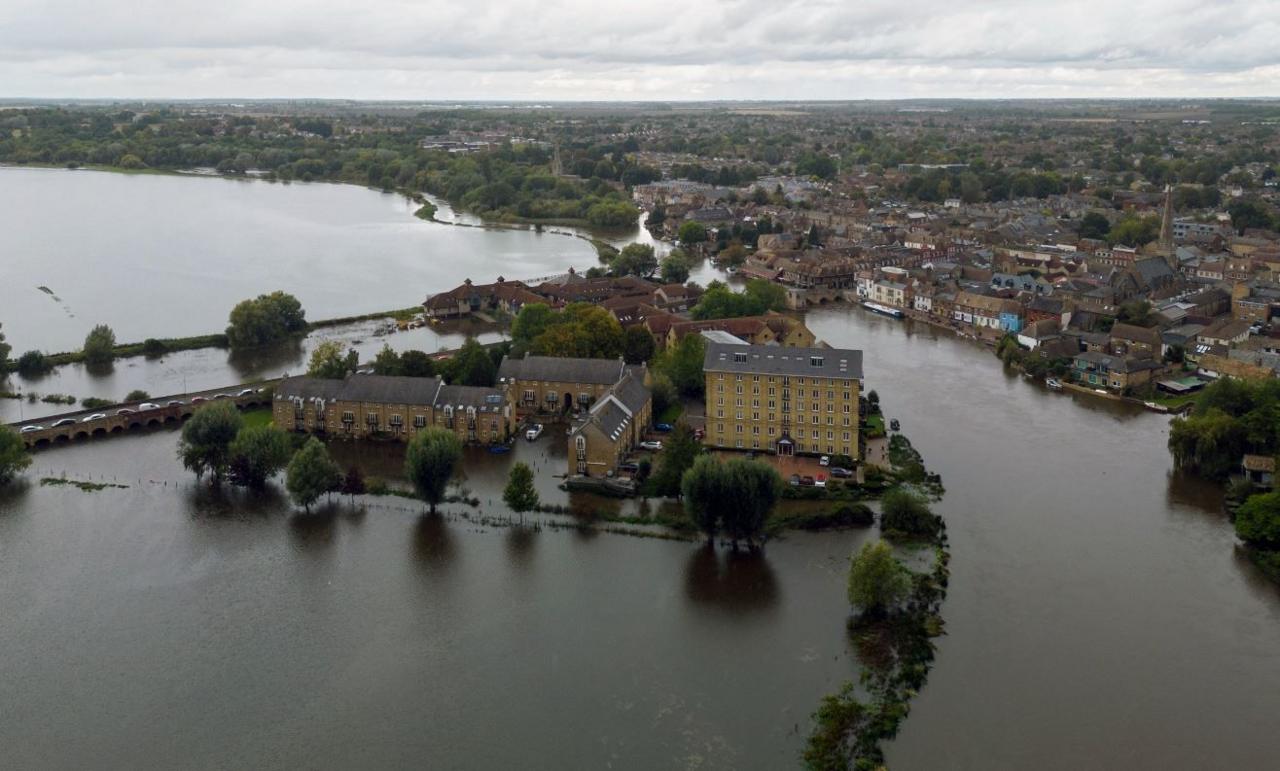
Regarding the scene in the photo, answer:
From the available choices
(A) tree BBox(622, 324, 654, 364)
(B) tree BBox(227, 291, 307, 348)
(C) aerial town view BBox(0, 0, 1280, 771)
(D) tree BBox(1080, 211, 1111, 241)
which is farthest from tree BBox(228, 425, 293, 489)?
(D) tree BBox(1080, 211, 1111, 241)

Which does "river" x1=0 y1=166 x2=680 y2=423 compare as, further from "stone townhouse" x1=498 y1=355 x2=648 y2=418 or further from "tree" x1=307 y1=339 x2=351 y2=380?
"stone townhouse" x1=498 y1=355 x2=648 y2=418

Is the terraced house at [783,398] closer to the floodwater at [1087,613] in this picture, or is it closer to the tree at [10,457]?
the floodwater at [1087,613]

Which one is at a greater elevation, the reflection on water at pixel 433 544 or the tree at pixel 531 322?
the tree at pixel 531 322

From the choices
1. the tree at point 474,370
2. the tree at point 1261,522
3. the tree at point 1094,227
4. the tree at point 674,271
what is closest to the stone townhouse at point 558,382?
the tree at point 474,370

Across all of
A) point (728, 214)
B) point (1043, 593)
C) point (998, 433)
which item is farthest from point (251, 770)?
point (728, 214)

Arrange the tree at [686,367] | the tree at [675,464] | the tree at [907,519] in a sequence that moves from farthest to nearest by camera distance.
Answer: the tree at [686,367] → the tree at [675,464] → the tree at [907,519]

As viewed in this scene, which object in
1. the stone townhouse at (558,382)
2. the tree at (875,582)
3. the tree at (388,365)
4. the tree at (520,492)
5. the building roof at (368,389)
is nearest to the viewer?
the tree at (875,582)

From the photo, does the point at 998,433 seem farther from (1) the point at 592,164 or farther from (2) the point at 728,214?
(1) the point at 592,164
